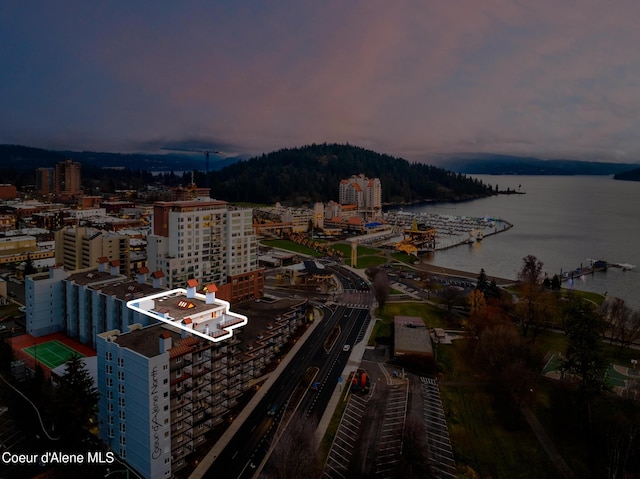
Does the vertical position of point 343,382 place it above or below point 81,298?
below

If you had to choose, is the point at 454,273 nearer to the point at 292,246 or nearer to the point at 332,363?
the point at 292,246

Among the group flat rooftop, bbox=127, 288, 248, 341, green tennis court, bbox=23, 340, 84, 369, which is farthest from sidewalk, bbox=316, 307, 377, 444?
green tennis court, bbox=23, 340, 84, 369

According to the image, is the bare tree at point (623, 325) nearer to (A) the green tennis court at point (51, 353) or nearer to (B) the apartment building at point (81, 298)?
(B) the apartment building at point (81, 298)

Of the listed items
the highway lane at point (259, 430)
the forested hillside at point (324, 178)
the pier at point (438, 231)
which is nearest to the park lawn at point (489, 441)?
the highway lane at point (259, 430)

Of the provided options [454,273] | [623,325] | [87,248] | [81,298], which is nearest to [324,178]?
[454,273]

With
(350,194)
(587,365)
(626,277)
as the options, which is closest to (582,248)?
(626,277)

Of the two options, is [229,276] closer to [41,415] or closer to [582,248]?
[41,415]

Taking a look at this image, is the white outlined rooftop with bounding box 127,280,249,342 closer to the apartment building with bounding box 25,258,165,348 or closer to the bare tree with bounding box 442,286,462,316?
the apartment building with bounding box 25,258,165,348
